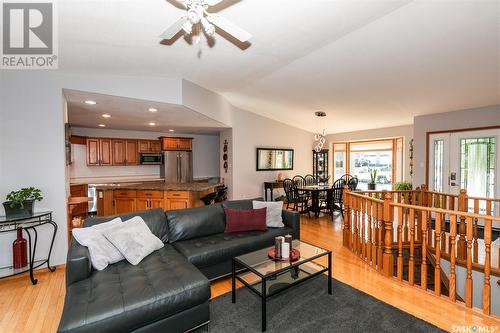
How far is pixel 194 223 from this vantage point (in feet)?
10.3

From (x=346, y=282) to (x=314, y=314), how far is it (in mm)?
776

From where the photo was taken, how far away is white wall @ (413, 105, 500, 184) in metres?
4.89

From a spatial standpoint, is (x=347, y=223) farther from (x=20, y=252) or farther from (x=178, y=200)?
(x=20, y=252)

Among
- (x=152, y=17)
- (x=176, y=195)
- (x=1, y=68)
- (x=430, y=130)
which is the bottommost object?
(x=176, y=195)

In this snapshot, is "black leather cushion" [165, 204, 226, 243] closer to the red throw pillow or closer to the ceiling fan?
the red throw pillow

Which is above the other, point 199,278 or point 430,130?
point 430,130

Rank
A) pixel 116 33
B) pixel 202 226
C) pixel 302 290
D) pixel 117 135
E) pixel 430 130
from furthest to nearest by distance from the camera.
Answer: pixel 117 135
pixel 430 130
pixel 202 226
pixel 302 290
pixel 116 33

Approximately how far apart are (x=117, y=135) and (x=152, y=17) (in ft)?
18.6

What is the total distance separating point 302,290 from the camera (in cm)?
267

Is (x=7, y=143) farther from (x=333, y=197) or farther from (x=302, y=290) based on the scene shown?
(x=333, y=197)

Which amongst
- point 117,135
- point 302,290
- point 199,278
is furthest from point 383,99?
point 117,135

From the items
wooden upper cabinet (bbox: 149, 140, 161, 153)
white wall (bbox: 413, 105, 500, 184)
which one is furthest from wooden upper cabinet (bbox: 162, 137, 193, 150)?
white wall (bbox: 413, 105, 500, 184)

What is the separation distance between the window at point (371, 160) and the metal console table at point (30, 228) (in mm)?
8036

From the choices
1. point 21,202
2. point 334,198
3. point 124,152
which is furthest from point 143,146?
point 334,198
